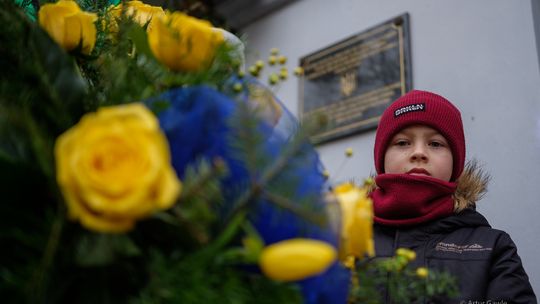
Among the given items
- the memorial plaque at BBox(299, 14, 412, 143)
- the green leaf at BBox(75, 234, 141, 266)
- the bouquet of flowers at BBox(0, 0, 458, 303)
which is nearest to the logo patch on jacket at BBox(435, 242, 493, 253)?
the memorial plaque at BBox(299, 14, 412, 143)

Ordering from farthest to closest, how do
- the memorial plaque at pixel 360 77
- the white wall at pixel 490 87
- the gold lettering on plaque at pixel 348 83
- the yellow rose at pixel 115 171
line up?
the gold lettering on plaque at pixel 348 83 < the memorial plaque at pixel 360 77 < the white wall at pixel 490 87 < the yellow rose at pixel 115 171

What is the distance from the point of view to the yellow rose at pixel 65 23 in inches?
22.4

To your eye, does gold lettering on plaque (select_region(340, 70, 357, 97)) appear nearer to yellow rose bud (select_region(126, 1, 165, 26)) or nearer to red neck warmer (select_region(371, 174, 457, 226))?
red neck warmer (select_region(371, 174, 457, 226))

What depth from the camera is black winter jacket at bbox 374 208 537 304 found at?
54.1 inches

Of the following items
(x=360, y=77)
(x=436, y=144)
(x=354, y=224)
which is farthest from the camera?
(x=360, y=77)

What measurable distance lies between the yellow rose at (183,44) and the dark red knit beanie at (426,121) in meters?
1.17

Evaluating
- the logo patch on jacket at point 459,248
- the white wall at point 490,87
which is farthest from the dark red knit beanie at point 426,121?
the white wall at point 490,87

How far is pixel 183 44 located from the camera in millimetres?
515

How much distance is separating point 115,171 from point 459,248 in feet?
4.33

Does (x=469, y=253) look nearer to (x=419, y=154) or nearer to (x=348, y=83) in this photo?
(x=419, y=154)

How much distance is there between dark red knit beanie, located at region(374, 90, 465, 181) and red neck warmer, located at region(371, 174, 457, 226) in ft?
0.33

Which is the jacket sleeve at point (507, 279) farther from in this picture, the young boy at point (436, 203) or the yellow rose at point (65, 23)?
the yellow rose at point (65, 23)

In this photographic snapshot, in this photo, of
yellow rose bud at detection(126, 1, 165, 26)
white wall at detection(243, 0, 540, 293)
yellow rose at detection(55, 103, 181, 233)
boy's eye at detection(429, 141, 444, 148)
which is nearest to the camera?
yellow rose at detection(55, 103, 181, 233)

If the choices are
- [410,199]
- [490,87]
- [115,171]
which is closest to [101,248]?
[115,171]
